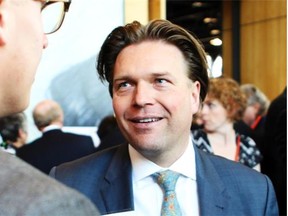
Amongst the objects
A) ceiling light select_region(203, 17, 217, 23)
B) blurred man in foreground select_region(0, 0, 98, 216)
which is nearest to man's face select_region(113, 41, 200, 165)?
blurred man in foreground select_region(0, 0, 98, 216)

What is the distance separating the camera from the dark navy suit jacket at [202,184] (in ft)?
5.69

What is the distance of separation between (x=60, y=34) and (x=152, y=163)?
302cm

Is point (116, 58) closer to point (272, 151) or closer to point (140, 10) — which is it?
point (272, 151)

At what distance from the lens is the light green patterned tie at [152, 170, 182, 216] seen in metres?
1.65

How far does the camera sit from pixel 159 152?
5.64 feet

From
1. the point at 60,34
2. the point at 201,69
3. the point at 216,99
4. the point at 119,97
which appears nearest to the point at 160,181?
the point at 119,97

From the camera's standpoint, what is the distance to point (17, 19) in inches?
29.9

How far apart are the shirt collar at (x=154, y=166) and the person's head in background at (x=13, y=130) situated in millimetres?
2722

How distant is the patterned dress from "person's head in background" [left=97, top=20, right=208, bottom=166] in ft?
5.71

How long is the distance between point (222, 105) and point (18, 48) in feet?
10.1

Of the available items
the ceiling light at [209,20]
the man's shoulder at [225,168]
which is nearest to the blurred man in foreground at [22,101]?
the man's shoulder at [225,168]

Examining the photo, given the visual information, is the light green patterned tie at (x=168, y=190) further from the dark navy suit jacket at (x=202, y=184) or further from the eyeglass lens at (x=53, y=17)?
the eyeglass lens at (x=53, y=17)

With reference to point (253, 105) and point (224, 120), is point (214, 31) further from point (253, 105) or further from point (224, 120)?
point (224, 120)

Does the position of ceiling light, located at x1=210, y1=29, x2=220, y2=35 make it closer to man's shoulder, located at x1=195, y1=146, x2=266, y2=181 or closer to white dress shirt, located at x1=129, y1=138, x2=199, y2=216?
man's shoulder, located at x1=195, y1=146, x2=266, y2=181
